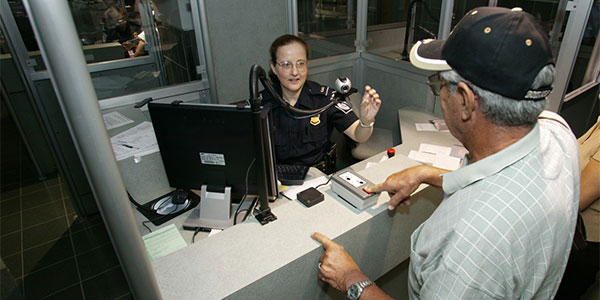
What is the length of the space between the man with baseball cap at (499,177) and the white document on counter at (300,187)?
69 centimetres

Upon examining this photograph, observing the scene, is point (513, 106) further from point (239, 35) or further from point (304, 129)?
point (239, 35)

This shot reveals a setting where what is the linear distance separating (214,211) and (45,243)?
86 cm

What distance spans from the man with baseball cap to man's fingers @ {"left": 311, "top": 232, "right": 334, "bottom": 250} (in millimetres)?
247

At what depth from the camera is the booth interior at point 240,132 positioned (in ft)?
2.90

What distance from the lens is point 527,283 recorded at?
806 mm

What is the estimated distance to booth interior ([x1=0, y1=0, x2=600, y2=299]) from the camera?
88cm

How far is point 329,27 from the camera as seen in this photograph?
335 centimetres

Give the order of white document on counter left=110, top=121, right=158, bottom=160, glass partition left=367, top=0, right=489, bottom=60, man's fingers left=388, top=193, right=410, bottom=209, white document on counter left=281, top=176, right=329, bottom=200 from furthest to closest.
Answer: glass partition left=367, top=0, right=489, bottom=60 → white document on counter left=110, top=121, right=158, bottom=160 → white document on counter left=281, top=176, right=329, bottom=200 → man's fingers left=388, top=193, right=410, bottom=209

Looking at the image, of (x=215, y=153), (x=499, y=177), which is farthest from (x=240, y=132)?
(x=499, y=177)

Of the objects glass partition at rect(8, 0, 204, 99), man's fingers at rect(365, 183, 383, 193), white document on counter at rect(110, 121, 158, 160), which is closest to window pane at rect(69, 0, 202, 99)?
glass partition at rect(8, 0, 204, 99)

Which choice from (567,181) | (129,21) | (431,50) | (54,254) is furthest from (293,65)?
Result: (129,21)

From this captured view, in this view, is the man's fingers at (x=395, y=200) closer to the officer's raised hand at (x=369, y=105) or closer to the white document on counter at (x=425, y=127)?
the officer's raised hand at (x=369, y=105)

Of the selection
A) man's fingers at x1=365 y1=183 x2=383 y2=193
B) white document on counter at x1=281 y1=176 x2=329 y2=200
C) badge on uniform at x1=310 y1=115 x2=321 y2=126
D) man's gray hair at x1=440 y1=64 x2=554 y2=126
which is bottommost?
white document on counter at x1=281 y1=176 x2=329 y2=200

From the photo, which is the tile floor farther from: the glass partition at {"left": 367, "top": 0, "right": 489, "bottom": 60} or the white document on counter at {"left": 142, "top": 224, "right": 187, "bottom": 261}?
the glass partition at {"left": 367, "top": 0, "right": 489, "bottom": 60}
